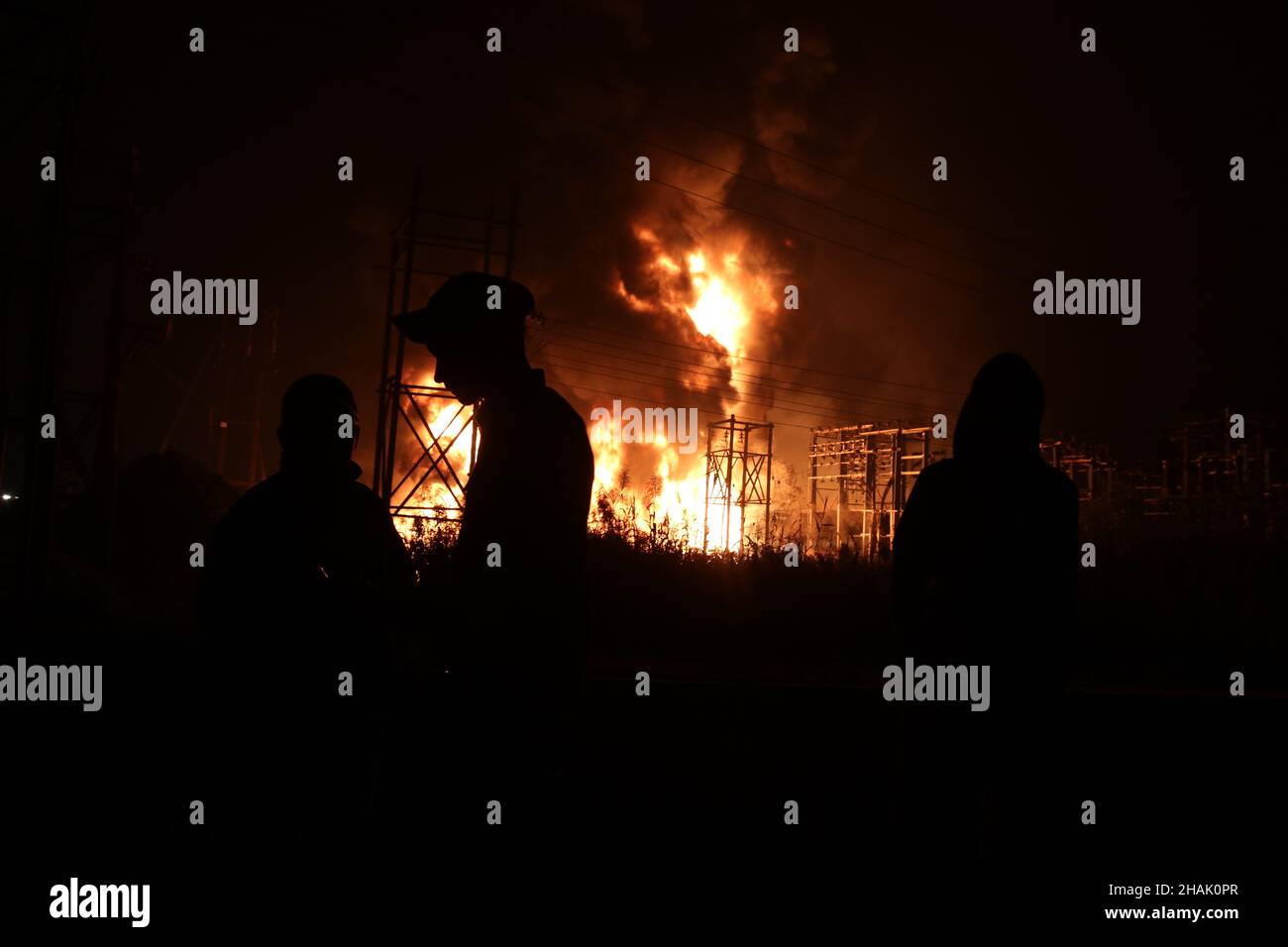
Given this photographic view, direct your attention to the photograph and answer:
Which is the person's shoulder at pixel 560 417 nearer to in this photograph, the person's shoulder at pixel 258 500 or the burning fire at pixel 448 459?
the person's shoulder at pixel 258 500

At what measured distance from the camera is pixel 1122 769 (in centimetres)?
368

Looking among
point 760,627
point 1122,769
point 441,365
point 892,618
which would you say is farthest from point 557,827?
point 760,627

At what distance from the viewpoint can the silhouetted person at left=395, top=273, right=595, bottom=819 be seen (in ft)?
6.33

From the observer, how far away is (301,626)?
7.78 ft

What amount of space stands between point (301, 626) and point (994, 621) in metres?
1.96

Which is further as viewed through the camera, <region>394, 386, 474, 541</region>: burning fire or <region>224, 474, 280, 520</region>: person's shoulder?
<region>394, 386, 474, 541</region>: burning fire

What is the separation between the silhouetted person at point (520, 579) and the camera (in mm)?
1930

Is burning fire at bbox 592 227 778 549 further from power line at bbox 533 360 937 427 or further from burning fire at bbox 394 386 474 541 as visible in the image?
burning fire at bbox 394 386 474 541

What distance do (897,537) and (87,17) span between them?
13.2m

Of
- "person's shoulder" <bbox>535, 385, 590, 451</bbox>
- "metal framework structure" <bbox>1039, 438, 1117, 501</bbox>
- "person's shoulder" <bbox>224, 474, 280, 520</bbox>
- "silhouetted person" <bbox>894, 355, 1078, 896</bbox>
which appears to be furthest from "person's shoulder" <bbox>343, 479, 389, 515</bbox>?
"metal framework structure" <bbox>1039, 438, 1117, 501</bbox>

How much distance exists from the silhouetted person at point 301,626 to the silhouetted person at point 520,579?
493 mm

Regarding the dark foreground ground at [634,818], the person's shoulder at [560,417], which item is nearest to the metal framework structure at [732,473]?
the dark foreground ground at [634,818]

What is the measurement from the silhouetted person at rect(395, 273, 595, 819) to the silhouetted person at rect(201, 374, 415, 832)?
49cm
